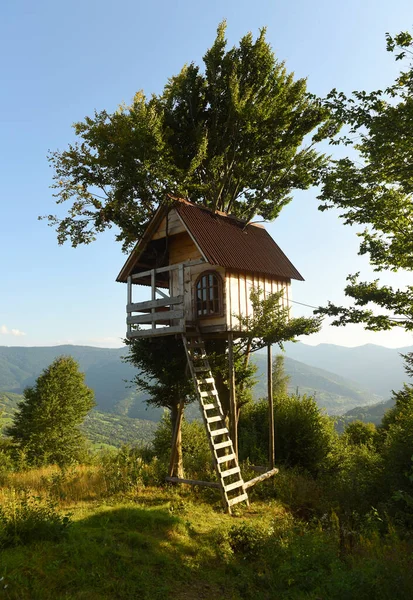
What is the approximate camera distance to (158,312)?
576 inches

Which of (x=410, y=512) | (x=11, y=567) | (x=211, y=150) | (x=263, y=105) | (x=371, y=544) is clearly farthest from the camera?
(x=211, y=150)

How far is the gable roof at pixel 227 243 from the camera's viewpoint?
44.4 feet

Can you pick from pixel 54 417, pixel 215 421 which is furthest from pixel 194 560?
pixel 54 417

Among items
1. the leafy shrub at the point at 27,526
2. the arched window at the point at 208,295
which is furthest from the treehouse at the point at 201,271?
the leafy shrub at the point at 27,526

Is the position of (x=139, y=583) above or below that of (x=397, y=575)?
below

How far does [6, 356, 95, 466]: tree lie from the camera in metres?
37.3

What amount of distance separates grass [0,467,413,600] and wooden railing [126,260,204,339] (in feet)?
18.9

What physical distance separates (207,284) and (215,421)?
16.0ft

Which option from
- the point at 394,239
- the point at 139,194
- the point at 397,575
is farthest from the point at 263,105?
the point at 397,575

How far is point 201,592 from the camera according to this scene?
771 centimetres

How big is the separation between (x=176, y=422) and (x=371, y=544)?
8.96 metres

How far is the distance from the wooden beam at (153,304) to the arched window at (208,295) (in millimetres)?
1007

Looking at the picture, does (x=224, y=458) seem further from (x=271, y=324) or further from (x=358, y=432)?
(x=358, y=432)

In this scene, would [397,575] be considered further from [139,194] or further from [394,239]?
[139,194]
